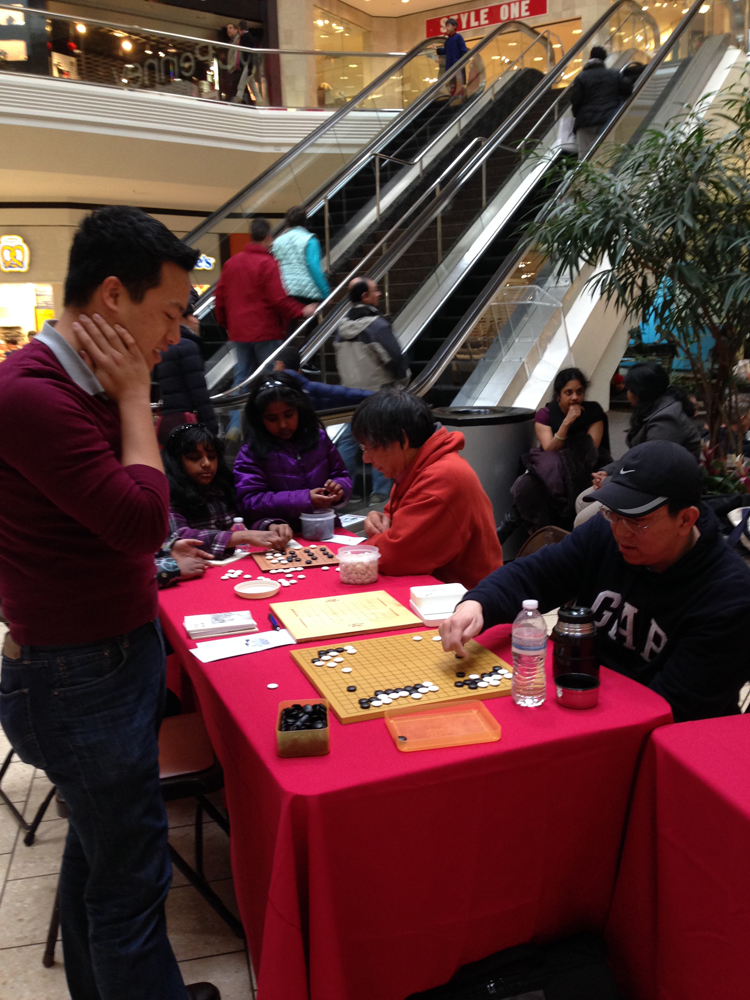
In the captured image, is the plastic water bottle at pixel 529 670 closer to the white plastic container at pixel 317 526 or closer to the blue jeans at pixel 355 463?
the white plastic container at pixel 317 526

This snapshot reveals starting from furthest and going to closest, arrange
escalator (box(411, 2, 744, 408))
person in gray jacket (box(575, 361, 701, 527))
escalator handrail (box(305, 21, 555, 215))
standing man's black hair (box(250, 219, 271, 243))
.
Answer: escalator handrail (box(305, 21, 555, 215)) → escalator (box(411, 2, 744, 408)) → standing man's black hair (box(250, 219, 271, 243)) → person in gray jacket (box(575, 361, 701, 527))

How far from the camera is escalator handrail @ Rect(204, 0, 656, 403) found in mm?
6652

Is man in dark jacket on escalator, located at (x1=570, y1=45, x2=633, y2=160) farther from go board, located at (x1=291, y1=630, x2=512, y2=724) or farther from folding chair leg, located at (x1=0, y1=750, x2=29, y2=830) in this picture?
folding chair leg, located at (x1=0, y1=750, x2=29, y2=830)

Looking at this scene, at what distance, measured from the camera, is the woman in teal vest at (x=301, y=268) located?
6.86 metres

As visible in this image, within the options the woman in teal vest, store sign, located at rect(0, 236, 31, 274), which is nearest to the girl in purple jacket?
the woman in teal vest

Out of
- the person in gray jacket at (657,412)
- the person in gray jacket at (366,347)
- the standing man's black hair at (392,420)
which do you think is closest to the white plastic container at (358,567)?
the standing man's black hair at (392,420)

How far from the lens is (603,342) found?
738 cm

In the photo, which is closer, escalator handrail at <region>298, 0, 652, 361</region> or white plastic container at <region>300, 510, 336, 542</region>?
white plastic container at <region>300, 510, 336, 542</region>

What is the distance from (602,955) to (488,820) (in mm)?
437

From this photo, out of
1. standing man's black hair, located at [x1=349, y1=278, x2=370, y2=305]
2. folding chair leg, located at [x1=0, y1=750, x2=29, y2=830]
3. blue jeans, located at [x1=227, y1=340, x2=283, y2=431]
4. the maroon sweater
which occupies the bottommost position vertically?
folding chair leg, located at [x1=0, y1=750, x2=29, y2=830]

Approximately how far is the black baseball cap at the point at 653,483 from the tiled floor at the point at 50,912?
157 centimetres

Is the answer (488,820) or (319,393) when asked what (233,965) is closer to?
(488,820)

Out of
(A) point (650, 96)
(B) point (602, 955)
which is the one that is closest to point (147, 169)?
(A) point (650, 96)

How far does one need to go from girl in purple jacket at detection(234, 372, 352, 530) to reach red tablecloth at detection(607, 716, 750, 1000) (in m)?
2.17
